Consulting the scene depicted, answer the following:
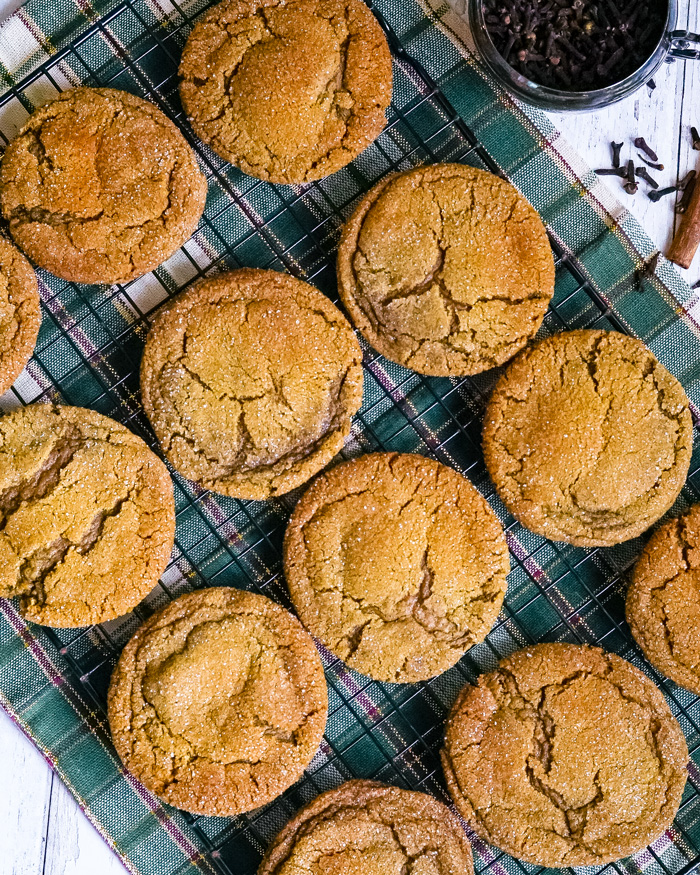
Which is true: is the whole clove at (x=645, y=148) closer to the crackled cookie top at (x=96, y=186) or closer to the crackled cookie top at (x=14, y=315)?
the crackled cookie top at (x=96, y=186)

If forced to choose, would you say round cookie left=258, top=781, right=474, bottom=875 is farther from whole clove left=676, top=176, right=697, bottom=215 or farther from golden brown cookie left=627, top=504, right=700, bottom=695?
whole clove left=676, top=176, right=697, bottom=215

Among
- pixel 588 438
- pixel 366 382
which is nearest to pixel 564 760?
pixel 588 438

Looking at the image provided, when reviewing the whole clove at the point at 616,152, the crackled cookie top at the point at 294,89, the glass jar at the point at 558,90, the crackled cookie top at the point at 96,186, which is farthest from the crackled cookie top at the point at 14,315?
the whole clove at the point at 616,152

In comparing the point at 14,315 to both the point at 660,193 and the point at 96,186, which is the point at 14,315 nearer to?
the point at 96,186

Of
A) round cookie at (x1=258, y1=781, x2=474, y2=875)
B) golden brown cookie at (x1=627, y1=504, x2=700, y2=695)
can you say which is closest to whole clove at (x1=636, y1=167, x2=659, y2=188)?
golden brown cookie at (x1=627, y1=504, x2=700, y2=695)

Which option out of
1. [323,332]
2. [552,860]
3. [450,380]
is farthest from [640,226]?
[552,860]

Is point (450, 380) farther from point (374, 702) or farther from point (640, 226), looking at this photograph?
point (374, 702)
